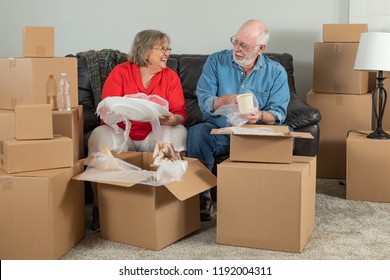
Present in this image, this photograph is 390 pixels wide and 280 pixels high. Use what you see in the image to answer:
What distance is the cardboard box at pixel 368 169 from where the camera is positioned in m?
3.69

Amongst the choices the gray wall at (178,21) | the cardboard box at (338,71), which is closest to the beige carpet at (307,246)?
the cardboard box at (338,71)

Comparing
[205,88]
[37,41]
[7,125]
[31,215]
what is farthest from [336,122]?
[31,215]

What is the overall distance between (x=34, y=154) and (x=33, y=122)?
0.14 m

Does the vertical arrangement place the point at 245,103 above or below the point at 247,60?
below

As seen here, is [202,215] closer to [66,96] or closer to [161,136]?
[161,136]

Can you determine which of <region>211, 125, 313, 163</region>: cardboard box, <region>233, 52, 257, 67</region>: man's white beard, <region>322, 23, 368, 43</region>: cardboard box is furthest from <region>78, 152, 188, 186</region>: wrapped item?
<region>322, 23, 368, 43</region>: cardboard box

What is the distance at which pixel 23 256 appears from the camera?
8.80ft

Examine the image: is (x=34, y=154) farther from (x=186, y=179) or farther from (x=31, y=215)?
(x=186, y=179)

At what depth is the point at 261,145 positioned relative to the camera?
2.88 meters

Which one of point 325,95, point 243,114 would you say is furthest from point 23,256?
point 325,95

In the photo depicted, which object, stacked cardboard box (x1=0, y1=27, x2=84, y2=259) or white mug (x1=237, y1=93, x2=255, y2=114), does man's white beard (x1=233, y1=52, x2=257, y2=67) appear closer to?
white mug (x1=237, y1=93, x2=255, y2=114)

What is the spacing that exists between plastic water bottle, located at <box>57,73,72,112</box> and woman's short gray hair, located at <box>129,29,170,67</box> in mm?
529

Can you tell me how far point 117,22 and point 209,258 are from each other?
103 inches

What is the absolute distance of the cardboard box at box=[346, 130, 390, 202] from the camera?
12.1ft
